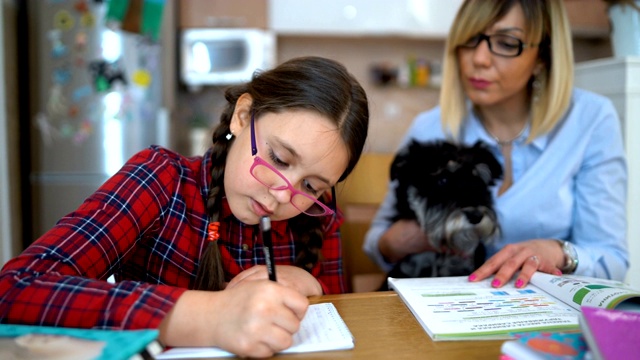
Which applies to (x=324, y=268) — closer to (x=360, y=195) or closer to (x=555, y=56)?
(x=360, y=195)

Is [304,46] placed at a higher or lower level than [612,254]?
higher

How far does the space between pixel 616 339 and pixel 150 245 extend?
774mm

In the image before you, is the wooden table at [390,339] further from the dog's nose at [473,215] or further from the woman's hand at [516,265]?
the dog's nose at [473,215]

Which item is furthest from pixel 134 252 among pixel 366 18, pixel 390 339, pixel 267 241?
pixel 366 18

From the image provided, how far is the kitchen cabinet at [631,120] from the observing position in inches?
77.2

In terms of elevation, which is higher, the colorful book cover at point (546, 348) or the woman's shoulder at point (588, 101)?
the woman's shoulder at point (588, 101)

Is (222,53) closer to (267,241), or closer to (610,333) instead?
(267,241)

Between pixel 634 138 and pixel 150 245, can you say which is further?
pixel 634 138

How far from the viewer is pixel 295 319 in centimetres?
63

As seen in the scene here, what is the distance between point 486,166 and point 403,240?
1.05 ft

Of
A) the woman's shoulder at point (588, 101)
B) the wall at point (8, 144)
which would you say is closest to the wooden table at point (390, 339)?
the woman's shoulder at point (588, 101)

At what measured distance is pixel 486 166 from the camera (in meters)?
1.43

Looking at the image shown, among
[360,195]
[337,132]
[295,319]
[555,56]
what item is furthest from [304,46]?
[295,319]

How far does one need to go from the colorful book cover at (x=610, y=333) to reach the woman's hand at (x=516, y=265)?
1.13 feet
